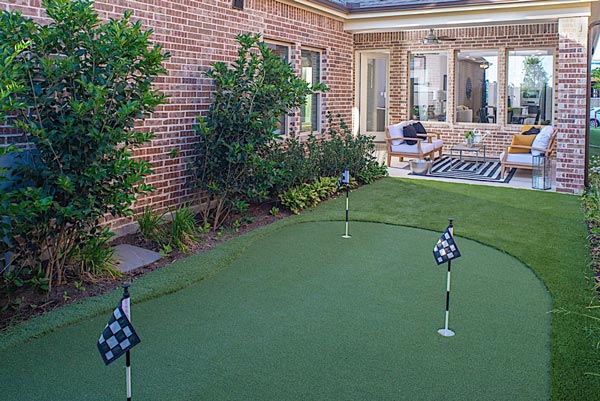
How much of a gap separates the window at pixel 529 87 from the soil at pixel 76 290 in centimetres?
1140

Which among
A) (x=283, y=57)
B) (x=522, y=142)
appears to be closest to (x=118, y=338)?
(x=283, y=57)

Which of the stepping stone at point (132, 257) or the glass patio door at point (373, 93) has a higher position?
the glass patio door at point (373, 93)

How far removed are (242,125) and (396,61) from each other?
10860mm

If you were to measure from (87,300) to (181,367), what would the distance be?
5.74 ft

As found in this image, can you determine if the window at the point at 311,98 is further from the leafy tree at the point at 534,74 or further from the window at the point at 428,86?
the leafy tree at the point at 534,74

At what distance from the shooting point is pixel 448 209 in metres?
9.86

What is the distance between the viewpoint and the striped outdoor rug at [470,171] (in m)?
13.1

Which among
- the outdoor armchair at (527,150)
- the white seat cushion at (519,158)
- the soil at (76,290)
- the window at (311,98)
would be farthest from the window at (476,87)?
the soil at (76,290)

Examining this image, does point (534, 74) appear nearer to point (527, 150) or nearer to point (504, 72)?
point (504, 72)

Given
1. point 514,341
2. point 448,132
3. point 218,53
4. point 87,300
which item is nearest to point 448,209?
point 218,53

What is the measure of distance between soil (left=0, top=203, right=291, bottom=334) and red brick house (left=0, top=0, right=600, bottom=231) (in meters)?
0.93

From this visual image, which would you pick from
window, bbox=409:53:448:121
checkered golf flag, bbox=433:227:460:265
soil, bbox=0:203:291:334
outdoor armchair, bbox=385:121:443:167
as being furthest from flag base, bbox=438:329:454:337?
window, bbox=409:53:448:121

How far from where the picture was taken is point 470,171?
1404 centimetres

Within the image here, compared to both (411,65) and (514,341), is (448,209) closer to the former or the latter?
(514,341)
